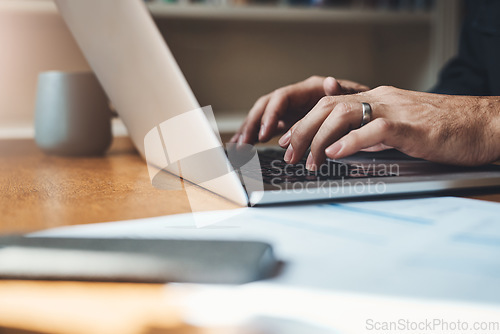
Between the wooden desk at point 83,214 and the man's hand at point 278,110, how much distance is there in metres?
0.20

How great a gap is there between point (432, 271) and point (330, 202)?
185 millimetres

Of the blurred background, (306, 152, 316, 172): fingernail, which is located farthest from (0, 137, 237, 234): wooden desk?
the blurred background

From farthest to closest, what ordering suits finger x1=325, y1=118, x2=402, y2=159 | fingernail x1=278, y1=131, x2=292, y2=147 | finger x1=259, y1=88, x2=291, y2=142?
finger x1=259, y1=88, x2=291, y2=142 < fingernail x1=278, y1=131, x2=292, y2=147 < finger x1=325, y1=118, x2=402, y2=159

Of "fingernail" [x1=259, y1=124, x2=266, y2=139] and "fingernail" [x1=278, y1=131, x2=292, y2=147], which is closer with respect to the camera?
"fingernail" [x1=278, y1=131, x2=292, y2=147]

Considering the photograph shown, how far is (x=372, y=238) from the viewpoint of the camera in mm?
329

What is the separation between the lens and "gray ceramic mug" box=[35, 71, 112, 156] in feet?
2.91

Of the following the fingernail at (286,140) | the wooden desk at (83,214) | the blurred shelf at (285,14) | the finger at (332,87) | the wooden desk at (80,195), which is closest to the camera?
the wooden desk at (83,214)

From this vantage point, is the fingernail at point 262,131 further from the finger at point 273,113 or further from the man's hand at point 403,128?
the man's hand at point 403,128

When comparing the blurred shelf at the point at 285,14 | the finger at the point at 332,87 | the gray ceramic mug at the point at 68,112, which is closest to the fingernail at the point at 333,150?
the finger at the point at 332,87

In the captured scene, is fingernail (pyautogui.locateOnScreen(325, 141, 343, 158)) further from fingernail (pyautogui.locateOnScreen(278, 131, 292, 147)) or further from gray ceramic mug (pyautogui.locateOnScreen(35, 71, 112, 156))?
gray ceramic mug (pyautogui.locateOnScreen(35, 71, 112, 156))

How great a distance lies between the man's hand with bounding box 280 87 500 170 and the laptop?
0.07ft

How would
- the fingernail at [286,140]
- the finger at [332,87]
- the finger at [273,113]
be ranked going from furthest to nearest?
the finger at [273,113], the finger at [332,87], the fingernail at [286,140]

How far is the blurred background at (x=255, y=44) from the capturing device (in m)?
1.94

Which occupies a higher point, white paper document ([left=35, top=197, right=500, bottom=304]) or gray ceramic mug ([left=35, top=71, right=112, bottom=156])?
white paper document ([left=35, top=197, right=500, bottom=304])
